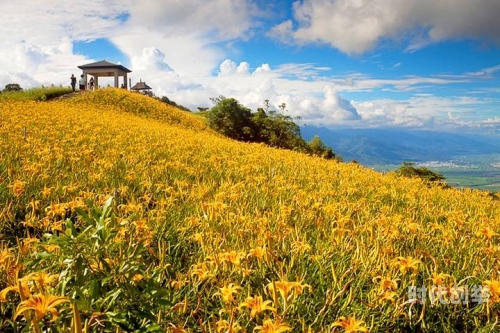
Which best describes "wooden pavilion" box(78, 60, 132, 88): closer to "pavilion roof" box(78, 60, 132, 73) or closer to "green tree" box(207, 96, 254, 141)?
"pavilion roof" box(78, 60, 132, 73)

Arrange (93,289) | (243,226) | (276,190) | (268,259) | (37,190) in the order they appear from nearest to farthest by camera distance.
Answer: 1. (93,289)
2. (268,259)
3. (243,226)
4. (37,190)
5. (276,190)

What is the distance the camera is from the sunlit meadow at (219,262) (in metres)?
1.32

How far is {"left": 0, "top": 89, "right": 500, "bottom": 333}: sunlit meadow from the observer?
132 cm

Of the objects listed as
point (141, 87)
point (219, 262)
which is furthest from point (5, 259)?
point (141, 87)

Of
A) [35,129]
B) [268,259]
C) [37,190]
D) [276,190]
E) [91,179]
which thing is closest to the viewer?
[268,259]

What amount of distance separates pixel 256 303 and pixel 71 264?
0.74 m

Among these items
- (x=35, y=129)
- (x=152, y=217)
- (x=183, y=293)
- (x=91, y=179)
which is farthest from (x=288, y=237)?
(x=35, y=129)

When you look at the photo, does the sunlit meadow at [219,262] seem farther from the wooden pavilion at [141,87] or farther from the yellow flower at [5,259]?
the wooden pavilion at [141,87]

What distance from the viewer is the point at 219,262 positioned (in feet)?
6.04

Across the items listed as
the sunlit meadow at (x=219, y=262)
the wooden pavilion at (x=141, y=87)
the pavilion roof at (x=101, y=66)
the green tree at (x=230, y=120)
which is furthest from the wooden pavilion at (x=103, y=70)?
the sunlit meadow at (x=219, y=262)

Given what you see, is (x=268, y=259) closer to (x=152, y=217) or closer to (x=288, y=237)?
(x=288, y=237)

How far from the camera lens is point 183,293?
6.51 ft

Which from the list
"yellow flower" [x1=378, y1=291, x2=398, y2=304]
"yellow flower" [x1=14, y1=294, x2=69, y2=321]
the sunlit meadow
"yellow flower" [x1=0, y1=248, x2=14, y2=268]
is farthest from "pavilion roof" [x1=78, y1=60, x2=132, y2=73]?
"yellow flower" [x1=14, y1=294, x2=69, y2=321]

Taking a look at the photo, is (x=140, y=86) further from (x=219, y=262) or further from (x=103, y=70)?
(x=219, y=262)
